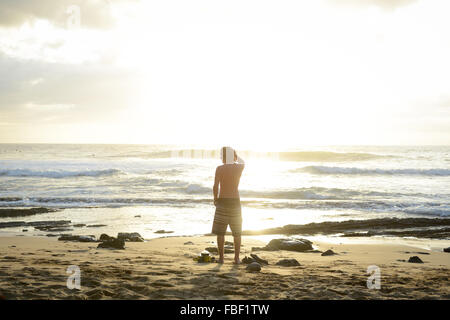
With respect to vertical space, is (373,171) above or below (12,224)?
above

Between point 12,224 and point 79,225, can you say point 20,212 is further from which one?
point 79,225

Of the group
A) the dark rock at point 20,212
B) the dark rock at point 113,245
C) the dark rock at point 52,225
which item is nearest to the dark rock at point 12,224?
the dark rock at point 52,225

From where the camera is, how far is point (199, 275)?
5.76 meters

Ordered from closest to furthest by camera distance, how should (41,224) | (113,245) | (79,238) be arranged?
(113,245) → (79,238) → (41,224)

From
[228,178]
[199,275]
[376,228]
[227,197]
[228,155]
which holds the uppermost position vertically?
[228,155]

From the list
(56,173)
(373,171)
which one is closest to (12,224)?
(56,173)

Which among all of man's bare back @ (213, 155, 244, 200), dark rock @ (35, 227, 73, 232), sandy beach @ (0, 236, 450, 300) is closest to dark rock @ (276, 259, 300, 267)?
sandy beach @ (0, 236, 450, 300)

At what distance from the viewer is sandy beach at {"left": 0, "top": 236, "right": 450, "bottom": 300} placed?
479 centimetres

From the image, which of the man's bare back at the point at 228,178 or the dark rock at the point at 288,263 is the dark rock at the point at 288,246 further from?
the man's bare back at the point at 228,178

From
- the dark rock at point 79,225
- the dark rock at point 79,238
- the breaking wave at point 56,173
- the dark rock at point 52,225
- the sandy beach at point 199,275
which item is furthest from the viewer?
the breaking wave at point 56,173

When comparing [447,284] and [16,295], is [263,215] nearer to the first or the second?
[447,284]

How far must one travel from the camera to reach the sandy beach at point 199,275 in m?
4.79

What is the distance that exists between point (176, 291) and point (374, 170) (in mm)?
38834

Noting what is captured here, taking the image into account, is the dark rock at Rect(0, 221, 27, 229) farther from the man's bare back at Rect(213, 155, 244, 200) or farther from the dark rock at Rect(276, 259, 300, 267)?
the dark rock at Rect(276, 259, 300, 267)
